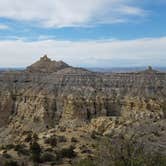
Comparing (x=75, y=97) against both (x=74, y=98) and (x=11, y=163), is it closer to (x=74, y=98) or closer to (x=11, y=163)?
(x=74, y=98)

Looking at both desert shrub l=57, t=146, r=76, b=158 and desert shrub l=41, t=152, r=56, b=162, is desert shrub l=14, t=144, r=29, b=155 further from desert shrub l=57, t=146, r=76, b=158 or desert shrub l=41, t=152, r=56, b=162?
desert shrub l=57, t=146, r=76, b=158

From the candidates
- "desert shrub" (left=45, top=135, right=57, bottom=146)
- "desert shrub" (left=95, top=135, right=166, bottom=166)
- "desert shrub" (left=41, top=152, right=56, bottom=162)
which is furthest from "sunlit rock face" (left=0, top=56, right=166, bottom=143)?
"desert shrub" (left=95, top=135, right=166, bottom=166)

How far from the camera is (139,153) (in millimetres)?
17312

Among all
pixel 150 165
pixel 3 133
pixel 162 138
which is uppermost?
pixel 150 165

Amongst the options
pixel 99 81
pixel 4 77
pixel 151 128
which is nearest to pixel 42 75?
pixel 4 77

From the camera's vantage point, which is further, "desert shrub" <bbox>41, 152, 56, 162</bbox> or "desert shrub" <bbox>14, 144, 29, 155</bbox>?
"desert shrub" <bbox>14, 144, 29, 155</bbox>

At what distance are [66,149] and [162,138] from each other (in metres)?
10.3

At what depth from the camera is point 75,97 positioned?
2717 inches

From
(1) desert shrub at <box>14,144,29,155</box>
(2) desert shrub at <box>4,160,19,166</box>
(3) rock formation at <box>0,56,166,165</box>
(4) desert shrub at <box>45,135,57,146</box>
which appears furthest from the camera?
(3) rock formation at <box>0,56,166,165</box>

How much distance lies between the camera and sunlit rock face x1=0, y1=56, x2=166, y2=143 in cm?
6425

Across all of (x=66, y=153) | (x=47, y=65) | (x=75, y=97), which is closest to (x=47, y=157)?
(x=66, y=153)

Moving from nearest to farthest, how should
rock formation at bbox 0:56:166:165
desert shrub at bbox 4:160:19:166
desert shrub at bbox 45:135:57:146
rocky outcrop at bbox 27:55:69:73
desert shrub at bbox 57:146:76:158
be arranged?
1. desert shrub at bbox 4:160:19:166
2. desert shrub at bbox 57:146:76:158
3. desert shrub at bbox 45:135:57:146
4. rock formation at bbox 0:56:166:165
5. rocky outcrop at bbox 27:55:69:73

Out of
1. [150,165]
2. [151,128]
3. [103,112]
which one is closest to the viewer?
[150,165]

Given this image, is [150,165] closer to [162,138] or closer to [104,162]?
[104,162]
